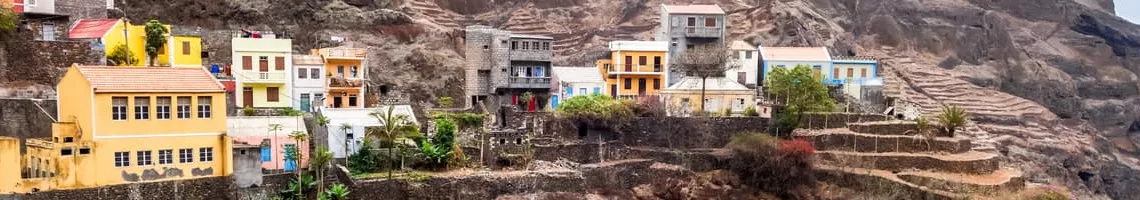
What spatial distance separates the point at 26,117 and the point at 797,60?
38.2 meters

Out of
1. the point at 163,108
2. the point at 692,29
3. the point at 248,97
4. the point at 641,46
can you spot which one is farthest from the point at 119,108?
the point at 692,29

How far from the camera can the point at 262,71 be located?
141ft

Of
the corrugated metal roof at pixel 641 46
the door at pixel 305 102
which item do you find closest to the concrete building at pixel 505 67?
the corrugated metal roof at pixel 641 46

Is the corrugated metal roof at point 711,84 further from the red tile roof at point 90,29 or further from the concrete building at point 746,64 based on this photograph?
the red tile roof at point 90,29

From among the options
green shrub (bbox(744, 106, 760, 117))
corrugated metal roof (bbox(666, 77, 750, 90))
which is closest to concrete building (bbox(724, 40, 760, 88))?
corrugated metal roof (bbox(666, 77, 750, 90))

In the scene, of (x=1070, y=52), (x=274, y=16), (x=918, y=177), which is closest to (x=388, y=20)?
(x=274, y=16)

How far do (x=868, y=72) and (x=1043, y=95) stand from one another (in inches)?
1276

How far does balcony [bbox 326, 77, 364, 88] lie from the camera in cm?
Answer: 4491

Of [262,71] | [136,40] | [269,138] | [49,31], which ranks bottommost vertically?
[269,138]

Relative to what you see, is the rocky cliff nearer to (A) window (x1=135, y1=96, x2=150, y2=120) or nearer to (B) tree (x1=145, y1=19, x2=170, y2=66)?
(B) tree (x1=145, y1=19, x2=170, y2=66)

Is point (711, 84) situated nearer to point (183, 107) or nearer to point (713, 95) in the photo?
point (713, 95)

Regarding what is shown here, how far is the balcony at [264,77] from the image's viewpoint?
140 ft

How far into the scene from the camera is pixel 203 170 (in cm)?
3183

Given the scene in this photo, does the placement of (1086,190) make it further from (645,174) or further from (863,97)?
(645,174)
